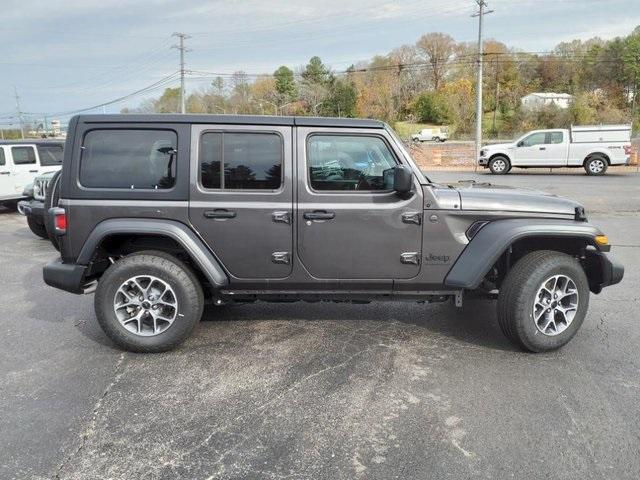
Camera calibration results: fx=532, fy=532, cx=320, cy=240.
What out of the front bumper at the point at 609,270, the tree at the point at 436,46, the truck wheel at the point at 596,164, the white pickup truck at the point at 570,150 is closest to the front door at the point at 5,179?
the front bumper at the point at 609,270

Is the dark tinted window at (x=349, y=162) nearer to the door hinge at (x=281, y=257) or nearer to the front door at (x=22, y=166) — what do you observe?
the door hinge at (x=281, y=257)

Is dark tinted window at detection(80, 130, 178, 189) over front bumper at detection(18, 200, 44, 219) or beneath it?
over

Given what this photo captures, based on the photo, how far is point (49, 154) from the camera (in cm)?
1359

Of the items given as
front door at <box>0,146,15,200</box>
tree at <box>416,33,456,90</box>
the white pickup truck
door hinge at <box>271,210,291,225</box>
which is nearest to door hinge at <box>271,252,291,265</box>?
door hinge at <box>271,210,291,225</box>

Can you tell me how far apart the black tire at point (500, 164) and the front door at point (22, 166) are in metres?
18.2

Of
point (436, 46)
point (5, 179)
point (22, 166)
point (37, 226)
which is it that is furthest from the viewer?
point (436, 46)

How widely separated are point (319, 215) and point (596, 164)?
71.7 ft

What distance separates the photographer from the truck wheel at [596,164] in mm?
22312

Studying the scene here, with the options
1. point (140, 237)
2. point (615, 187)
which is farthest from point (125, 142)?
point (615, 187)

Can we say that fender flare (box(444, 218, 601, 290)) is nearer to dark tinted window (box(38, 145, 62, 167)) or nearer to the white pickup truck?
dark tinted window (box(38, 145, 62, 167))

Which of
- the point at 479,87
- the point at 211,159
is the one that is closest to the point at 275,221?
the point at 211,159

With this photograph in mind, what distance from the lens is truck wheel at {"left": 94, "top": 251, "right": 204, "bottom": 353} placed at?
4.23 meters

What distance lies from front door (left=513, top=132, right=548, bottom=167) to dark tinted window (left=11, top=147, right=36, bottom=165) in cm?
1879

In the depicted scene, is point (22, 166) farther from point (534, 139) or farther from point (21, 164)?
point (534, 139)
